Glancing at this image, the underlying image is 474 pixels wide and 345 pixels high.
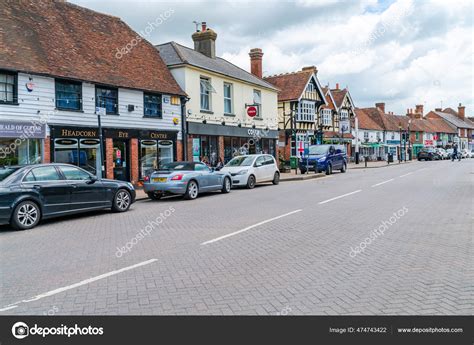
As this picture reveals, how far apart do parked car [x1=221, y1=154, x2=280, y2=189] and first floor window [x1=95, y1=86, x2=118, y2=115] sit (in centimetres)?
564

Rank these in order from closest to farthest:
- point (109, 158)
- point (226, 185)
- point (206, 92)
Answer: point (226, 185)
point (109, 158)
point (206, 92)

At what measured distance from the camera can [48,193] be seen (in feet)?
34.9

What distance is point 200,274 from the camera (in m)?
5.83

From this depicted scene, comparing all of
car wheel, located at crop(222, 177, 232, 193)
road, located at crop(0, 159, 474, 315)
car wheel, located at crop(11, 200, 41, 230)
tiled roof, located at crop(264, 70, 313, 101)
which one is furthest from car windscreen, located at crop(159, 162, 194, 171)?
tiled roof, located at crop(264, 70, 313, 101)

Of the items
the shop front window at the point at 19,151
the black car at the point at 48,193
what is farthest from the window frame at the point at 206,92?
the black car at the point at 48,193

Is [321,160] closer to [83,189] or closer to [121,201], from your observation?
[121,201]

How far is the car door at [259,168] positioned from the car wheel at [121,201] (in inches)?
323

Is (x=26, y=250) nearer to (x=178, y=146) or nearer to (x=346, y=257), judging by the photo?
(x=346, y=257)

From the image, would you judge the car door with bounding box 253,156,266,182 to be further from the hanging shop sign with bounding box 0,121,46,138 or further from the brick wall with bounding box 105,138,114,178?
the hanging shop sign with bounding box 0,121,46,138
